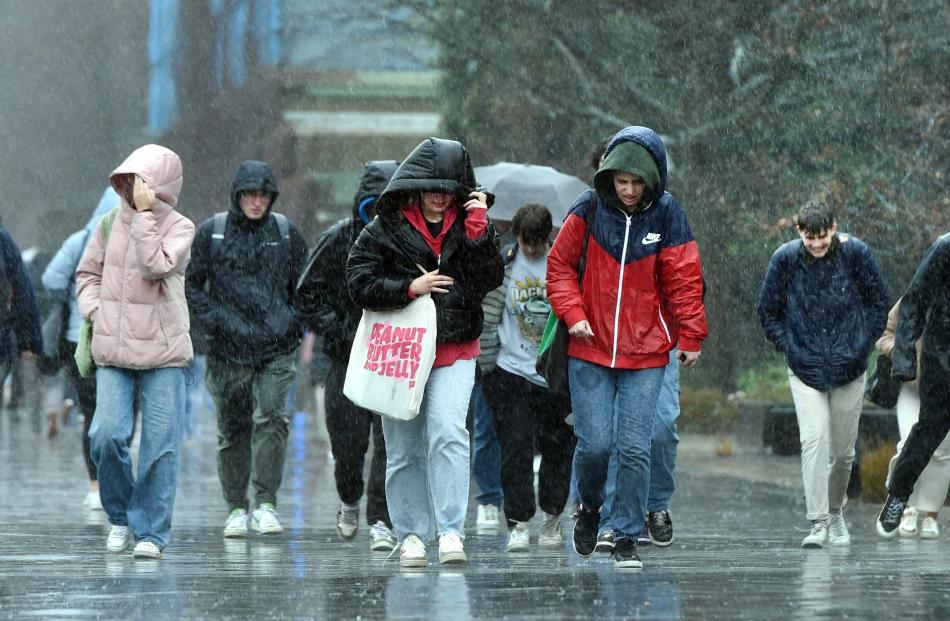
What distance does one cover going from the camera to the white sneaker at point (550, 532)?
421 inches

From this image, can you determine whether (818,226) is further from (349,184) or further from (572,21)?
(349,184)

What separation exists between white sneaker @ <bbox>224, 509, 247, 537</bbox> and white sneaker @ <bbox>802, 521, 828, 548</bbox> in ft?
9.66

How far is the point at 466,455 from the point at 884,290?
9.83ft

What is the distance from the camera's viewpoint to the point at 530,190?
1344cm

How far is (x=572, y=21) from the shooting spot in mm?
24578

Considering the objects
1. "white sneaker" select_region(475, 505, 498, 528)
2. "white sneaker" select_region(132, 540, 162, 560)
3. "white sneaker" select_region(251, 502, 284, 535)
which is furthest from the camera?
"white sneaker" select_region(475, 505, 498, 528)

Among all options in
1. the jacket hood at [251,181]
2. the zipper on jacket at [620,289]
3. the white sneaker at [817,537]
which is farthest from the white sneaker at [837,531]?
the jacket hood at [251,181]

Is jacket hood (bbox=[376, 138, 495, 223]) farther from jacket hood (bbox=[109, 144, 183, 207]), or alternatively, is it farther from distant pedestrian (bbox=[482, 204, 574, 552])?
distant pedestrian (bbox=[482, 204, 574, 552])

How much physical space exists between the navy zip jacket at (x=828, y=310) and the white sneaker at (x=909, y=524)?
1.22m

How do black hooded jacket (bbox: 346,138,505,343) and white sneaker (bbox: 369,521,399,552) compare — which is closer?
black hooded jacket (bbox: 346,138,505,343)

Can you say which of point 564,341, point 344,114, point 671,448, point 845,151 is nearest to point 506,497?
point 671,448

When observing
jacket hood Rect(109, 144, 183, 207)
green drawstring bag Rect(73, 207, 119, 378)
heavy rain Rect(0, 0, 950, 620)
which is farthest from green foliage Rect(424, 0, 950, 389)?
green drawstring bag Rect(73, 207, 119, 378)

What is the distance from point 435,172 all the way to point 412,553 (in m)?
1.63

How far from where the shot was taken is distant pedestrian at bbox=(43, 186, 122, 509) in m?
13.3
